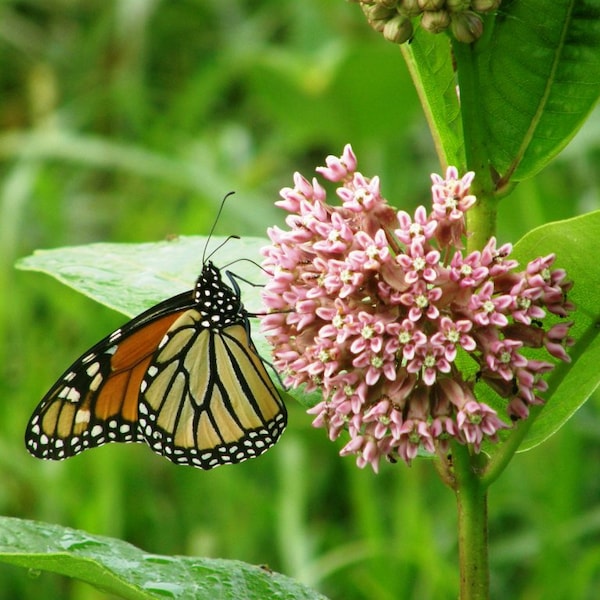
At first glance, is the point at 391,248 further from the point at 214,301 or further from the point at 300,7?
the point at 300,7

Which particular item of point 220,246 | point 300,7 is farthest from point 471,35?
point 300,7

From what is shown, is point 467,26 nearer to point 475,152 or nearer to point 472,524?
point 475,152

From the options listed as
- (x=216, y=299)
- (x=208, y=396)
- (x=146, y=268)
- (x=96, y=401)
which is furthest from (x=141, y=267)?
(x=208, y=396)

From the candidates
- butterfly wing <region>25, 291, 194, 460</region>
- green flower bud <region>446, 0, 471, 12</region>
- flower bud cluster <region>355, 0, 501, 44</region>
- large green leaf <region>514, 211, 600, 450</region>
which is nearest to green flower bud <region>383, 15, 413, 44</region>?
flower bud cluster <region>355, 0, 501, 44</region>

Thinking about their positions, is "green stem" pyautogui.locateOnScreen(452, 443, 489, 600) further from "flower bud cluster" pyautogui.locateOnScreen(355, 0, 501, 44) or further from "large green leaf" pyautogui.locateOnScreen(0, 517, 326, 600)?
"flower bud cluster" pyautogui.locateOnScreen(355, 0, 501, 44)

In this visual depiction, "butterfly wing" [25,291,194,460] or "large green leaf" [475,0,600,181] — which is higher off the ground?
"large green leaf" [475,0,600,181]

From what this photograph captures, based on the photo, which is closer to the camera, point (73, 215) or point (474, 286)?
point (474, 286)

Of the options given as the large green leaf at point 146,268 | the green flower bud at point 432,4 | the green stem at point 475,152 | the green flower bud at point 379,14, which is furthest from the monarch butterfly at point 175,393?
the green flower bud at point 432,4

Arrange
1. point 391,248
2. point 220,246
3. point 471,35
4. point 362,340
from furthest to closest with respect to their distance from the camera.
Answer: point 220,246 → point 391,248 → point 362,340 → point 471,35
